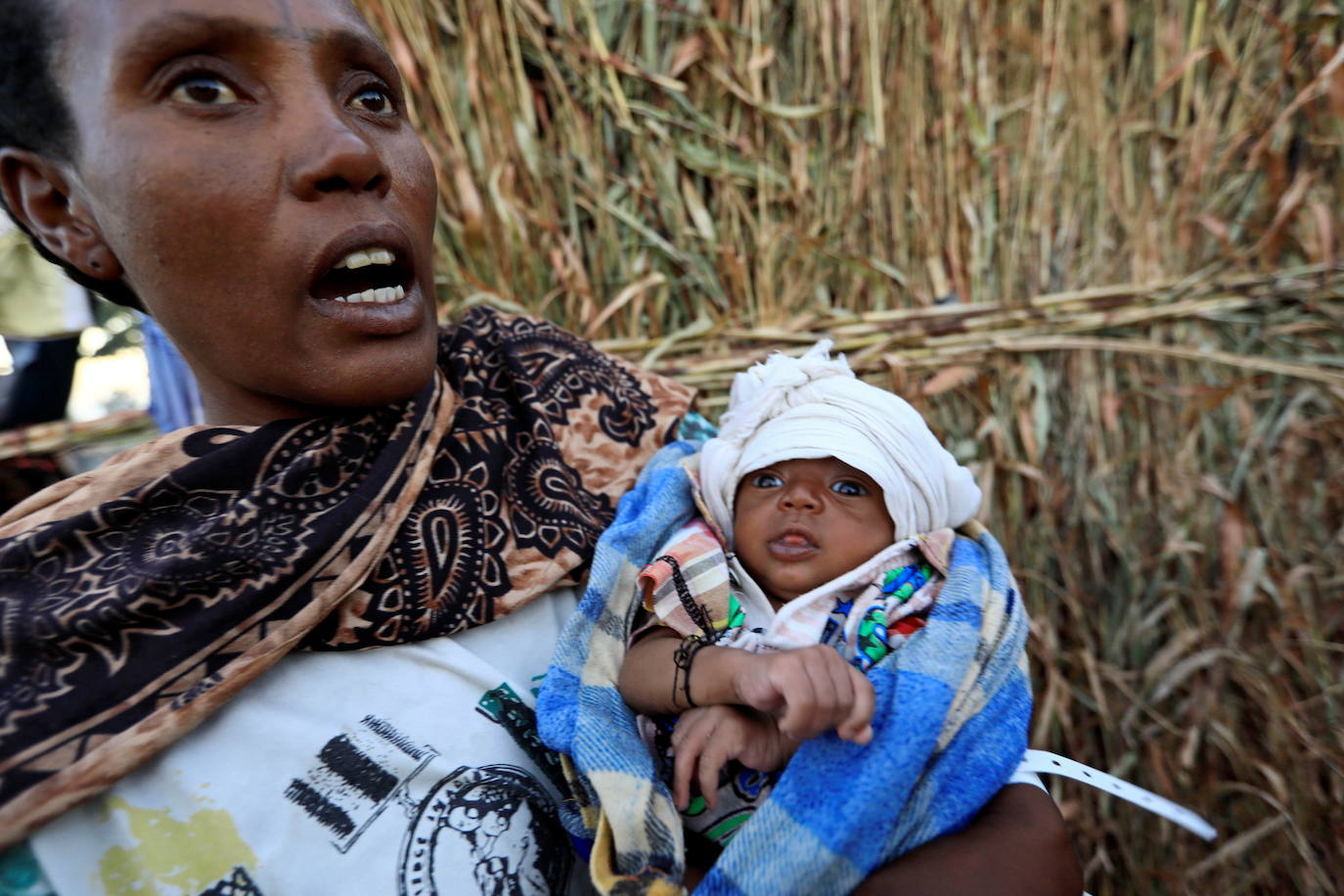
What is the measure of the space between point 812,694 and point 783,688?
0.11ft

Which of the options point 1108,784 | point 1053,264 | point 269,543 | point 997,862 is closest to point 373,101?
point 269,543

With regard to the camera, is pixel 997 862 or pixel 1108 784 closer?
pixel 997 862

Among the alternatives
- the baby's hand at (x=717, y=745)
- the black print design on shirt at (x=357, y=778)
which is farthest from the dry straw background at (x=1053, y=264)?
the black print design on shirt at (x=357, y=778)

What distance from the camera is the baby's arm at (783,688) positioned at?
88 cm

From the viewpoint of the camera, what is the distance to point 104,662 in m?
0.91

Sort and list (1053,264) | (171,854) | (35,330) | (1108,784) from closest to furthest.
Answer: (171,854) < (1108,784) < (35,330) < (1053,264)

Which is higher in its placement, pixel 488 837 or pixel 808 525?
pixel 808 525

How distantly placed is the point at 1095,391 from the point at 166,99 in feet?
6.60

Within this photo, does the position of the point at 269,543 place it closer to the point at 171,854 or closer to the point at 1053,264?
the point at 171,854

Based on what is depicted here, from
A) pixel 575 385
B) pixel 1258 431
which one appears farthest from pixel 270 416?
pixel 1258 431

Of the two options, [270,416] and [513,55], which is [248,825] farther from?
[513,55]

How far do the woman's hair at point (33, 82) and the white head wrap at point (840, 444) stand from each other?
100 cm

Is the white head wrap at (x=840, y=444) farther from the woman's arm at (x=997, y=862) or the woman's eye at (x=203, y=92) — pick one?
the woman's eye at (x=203, y=92)

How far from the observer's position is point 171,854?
876 millimetres
